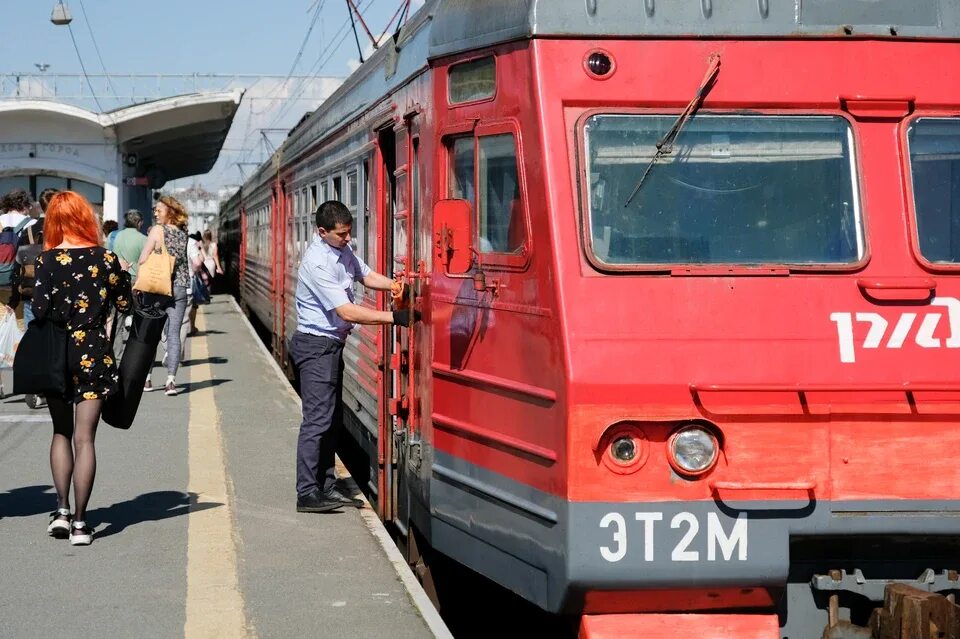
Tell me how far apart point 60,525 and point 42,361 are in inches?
38.2

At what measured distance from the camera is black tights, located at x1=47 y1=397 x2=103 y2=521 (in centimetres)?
698

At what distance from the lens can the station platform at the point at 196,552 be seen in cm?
586

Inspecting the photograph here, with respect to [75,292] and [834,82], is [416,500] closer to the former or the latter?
[75,292]

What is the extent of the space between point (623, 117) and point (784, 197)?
68 cm

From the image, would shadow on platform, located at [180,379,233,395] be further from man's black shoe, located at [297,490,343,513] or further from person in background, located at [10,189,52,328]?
man's black shoe, located at [297,490,343,513]

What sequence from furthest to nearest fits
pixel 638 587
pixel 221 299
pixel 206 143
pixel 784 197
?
pixel 221 299, pixel 206 143, pixel 784 197, pixel 638 587

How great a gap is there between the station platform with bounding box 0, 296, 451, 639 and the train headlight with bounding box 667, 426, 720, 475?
Answer: 149 cm

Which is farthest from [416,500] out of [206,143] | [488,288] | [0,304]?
[206,143]

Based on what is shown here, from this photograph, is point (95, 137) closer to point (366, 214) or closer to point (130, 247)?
point (130, 247)

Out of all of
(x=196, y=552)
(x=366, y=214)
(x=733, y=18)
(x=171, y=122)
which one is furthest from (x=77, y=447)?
(x=171, y=122)

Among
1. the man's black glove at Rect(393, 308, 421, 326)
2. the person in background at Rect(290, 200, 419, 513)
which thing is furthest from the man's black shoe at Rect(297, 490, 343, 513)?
the man's black glove at Rect(393, 308, 421, 326)

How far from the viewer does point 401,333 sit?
7.13 meters

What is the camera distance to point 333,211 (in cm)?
752

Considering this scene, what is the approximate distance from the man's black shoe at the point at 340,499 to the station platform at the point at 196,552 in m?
0.05
